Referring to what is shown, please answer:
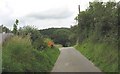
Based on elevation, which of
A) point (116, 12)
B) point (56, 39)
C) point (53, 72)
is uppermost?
point (116, 12)

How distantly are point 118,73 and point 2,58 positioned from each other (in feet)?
19.7

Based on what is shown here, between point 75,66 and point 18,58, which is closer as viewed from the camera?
point 18,58

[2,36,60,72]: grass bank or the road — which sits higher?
[2,36,60,72]: grass bank

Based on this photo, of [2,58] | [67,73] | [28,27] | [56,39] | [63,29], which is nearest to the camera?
[2,58]

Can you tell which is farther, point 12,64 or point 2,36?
point 2,36

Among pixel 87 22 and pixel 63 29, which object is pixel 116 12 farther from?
pixel 63 29

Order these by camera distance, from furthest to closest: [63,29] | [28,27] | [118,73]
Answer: [63,29]
[28,27]
[118,73]

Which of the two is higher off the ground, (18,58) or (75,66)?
(18,58)

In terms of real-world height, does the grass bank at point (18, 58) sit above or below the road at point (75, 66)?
above

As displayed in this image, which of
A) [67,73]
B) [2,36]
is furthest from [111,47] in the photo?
[2,36]

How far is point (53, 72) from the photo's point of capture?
71.1 feet

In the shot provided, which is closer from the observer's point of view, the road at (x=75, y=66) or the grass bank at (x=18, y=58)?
the grass bank at (x=18, y=58)

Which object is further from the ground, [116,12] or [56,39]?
[116,12]

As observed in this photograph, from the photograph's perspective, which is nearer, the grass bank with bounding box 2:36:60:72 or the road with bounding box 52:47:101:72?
the grass bank with bounding box 2:36:60:72
